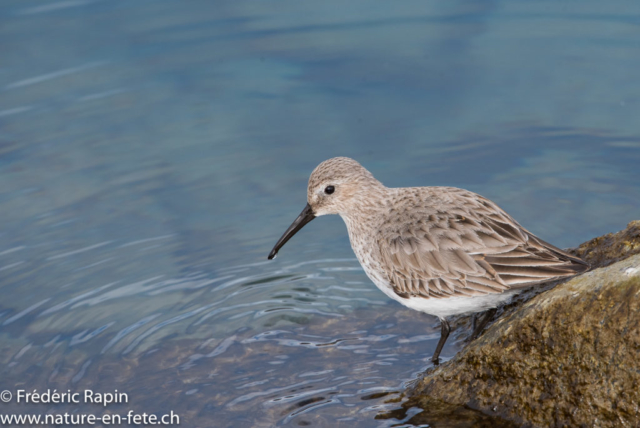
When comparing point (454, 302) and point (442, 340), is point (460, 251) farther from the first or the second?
point (442, 340)

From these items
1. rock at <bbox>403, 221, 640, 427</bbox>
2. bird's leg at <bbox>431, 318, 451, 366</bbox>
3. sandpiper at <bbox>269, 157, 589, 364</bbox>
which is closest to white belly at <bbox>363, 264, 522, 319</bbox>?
sandpiper at <bbox>269, 157, 589, 364</bbox>

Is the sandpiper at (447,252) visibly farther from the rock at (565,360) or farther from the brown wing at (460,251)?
the rock at (565,360)

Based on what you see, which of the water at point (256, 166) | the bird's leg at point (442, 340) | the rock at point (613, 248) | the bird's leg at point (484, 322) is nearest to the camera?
the rock at point (613, 248)

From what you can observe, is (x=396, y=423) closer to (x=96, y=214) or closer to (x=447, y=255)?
(x=447, y=255)

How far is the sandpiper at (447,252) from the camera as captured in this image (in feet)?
20.9

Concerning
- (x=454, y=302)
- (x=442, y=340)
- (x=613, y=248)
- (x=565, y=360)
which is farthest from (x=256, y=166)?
(x=565, y=360)

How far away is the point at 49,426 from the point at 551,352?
172 inches

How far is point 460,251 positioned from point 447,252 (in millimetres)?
120

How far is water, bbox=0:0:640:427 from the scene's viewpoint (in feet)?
25.0

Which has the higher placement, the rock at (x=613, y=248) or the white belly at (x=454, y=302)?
the rock at (x=613, y=248)

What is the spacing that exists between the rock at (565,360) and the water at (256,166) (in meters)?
0.81

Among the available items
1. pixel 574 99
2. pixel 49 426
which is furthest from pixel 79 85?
pixel 574 99

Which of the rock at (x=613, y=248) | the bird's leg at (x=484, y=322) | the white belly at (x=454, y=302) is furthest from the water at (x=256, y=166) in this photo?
the rock at (x=613, y=248)

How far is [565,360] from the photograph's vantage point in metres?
5.31
